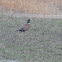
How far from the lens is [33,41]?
333 inches

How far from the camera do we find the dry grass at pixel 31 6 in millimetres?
14058

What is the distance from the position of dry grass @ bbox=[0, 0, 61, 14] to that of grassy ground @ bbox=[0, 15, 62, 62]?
2261 millimetres

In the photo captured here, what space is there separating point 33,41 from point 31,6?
6.16 m

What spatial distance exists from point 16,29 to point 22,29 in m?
0.45

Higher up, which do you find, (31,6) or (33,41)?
(31,6)

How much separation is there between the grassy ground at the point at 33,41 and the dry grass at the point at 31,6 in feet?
7.42

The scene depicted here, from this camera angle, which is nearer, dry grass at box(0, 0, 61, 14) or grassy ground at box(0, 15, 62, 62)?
grassy ground at box(0, 15, 62, 62)

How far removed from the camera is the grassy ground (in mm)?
6945

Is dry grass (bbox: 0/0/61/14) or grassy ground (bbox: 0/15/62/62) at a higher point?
dry grass (bbox: 0/0/61/14)

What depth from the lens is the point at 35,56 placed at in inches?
273

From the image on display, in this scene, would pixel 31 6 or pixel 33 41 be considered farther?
pixel 31 6

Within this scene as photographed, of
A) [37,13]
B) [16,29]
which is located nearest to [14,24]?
[16,29]

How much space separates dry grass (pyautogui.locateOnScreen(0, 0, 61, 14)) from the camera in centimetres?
1406

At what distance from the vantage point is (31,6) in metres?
14.4
